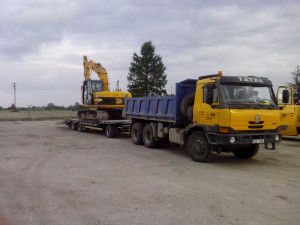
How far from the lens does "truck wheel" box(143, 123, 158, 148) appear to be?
1269cm

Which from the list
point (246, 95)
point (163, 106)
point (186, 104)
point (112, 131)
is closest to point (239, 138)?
point (246, 95)

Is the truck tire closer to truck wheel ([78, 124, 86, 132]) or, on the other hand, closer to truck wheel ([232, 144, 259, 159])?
truck wheel ([232, 144, 259, 159])

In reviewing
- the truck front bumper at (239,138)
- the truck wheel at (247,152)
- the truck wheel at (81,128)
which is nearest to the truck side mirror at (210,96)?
the truck front bumper at (239,138)

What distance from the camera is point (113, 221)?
15.5 ft

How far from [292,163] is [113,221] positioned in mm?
6940

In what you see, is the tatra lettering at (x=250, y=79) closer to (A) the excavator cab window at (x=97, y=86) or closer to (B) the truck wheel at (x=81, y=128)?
(A) the excavator cab window at (x=97, y=86)

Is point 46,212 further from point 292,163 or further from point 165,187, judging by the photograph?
point 292,163

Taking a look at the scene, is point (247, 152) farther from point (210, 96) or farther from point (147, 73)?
point (147, 73)

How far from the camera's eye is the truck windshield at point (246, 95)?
8758 mm

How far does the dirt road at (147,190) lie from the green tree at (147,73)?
35.0 m

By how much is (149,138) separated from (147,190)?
21.7 ft

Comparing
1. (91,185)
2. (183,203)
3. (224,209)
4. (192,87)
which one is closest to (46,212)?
(91,185)

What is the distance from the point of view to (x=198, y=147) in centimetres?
949

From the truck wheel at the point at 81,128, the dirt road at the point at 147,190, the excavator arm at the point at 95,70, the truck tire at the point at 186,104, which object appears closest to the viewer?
the dirt road at the point at 147,190
